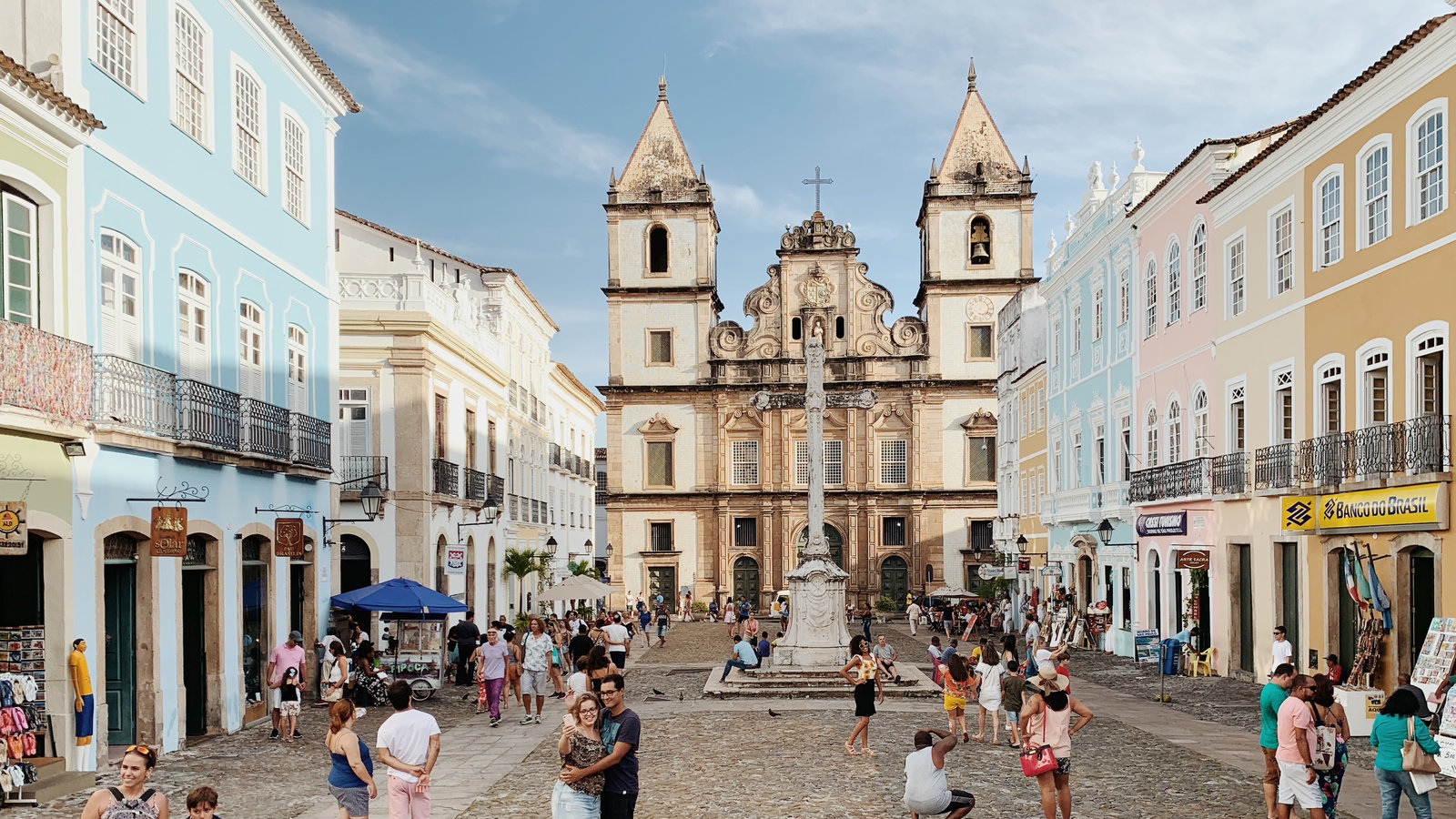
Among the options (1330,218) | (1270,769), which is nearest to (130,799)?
(1270,769)

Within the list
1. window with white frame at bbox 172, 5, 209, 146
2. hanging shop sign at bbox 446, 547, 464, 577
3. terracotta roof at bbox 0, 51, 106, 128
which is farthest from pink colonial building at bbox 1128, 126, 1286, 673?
terracotta roof at bbox 0, 51, 106, 128

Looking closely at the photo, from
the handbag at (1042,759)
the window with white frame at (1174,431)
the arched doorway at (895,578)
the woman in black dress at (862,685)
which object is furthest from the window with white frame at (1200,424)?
the arched doorway at (895,578)

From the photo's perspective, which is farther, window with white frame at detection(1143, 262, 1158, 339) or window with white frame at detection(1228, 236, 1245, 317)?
window with white frame at detection(1143, 262, 1158, 339)

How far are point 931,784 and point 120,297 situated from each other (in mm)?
10165

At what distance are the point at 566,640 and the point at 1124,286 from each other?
14.5 m

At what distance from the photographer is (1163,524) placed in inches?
1043

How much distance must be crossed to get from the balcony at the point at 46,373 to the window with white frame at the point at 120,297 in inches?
26.7

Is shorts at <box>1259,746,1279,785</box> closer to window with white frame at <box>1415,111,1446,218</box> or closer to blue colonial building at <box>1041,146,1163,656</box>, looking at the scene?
window with white frame at <box>1415,111,1446,218</box>

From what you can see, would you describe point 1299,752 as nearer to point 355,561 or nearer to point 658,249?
point 355,561

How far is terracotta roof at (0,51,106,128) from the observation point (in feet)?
39.7

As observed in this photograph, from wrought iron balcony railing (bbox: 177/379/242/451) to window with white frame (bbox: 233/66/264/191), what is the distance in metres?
3.47

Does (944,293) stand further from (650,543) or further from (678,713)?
(678,713)

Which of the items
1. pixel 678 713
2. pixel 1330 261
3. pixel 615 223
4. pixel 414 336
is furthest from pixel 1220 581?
pixel 615 223

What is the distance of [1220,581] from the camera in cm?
2450
